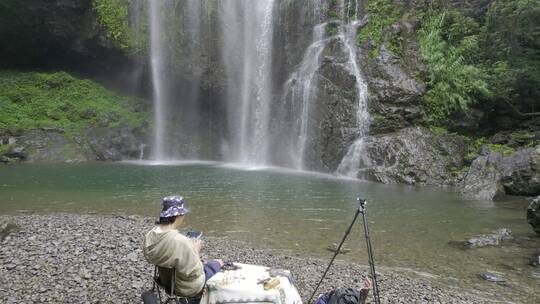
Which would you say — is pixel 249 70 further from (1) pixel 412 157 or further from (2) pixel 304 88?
(1) pixel 412 157

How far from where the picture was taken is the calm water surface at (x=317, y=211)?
26.7 feet

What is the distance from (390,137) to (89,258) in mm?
17369

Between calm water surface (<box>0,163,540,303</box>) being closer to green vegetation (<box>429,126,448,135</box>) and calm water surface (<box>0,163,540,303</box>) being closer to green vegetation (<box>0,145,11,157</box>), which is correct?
green vegetation (<box>0,145,11,157</box>)

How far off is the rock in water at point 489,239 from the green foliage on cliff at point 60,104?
25.5 meters

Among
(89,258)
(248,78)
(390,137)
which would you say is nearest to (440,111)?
(390,137)

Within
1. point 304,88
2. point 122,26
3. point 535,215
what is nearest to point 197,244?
point 535,215

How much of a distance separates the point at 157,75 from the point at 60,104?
281 inches

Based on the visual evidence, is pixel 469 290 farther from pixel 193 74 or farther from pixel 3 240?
pixel 193 74

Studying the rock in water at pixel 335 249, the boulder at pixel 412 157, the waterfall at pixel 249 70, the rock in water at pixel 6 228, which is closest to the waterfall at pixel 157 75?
the waterfall at pixel 249 70

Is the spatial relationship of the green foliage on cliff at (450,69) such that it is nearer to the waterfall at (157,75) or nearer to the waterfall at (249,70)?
the waterfall at (249,70)

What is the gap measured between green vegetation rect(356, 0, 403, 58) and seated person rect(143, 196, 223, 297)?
20712 mm

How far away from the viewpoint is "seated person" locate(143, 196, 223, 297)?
389 centimetres

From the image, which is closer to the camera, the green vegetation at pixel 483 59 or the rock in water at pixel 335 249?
the rock in water at pixel 335 249

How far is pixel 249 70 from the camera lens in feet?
92.2
